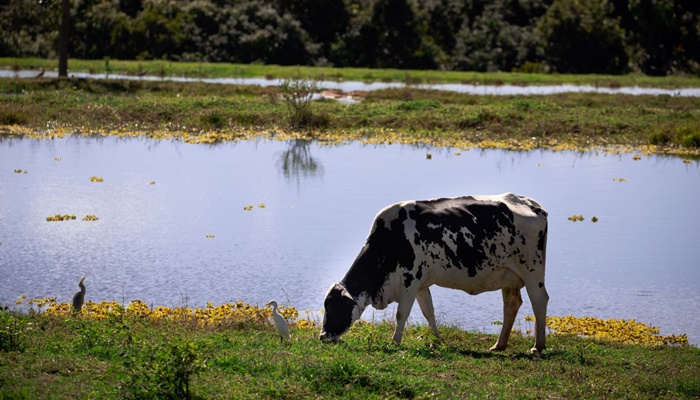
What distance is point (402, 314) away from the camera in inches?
493

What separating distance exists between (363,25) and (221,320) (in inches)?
2117

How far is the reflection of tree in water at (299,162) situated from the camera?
95.7 ft

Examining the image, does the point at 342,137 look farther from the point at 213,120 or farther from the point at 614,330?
the point at 614,330

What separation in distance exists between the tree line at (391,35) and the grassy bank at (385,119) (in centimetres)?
2070

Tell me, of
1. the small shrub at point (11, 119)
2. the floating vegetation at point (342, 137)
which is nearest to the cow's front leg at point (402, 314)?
the floating vegetation at point (342, 137)

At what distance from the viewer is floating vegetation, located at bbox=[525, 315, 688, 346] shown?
1395cm

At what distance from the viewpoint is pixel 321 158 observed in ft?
104

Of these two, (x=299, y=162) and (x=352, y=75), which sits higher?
(x=352, y=75)

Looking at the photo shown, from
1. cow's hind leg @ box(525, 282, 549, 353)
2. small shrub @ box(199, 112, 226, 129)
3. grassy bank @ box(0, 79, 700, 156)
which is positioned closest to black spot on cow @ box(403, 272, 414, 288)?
cow's hind leg @ box(525, 282, 549, 353)

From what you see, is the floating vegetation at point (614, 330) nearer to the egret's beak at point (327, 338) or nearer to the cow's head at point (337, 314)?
the cow's head at point (337, 314)

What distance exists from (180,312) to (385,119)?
2499cm

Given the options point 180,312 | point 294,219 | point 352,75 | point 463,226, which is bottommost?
point 294,219

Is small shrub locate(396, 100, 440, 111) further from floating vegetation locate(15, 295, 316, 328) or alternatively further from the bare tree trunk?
floating vegetation locate(15, 295, 316, 328)

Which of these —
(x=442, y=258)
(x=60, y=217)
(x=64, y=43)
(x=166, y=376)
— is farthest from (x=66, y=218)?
(x=64, y=43)
